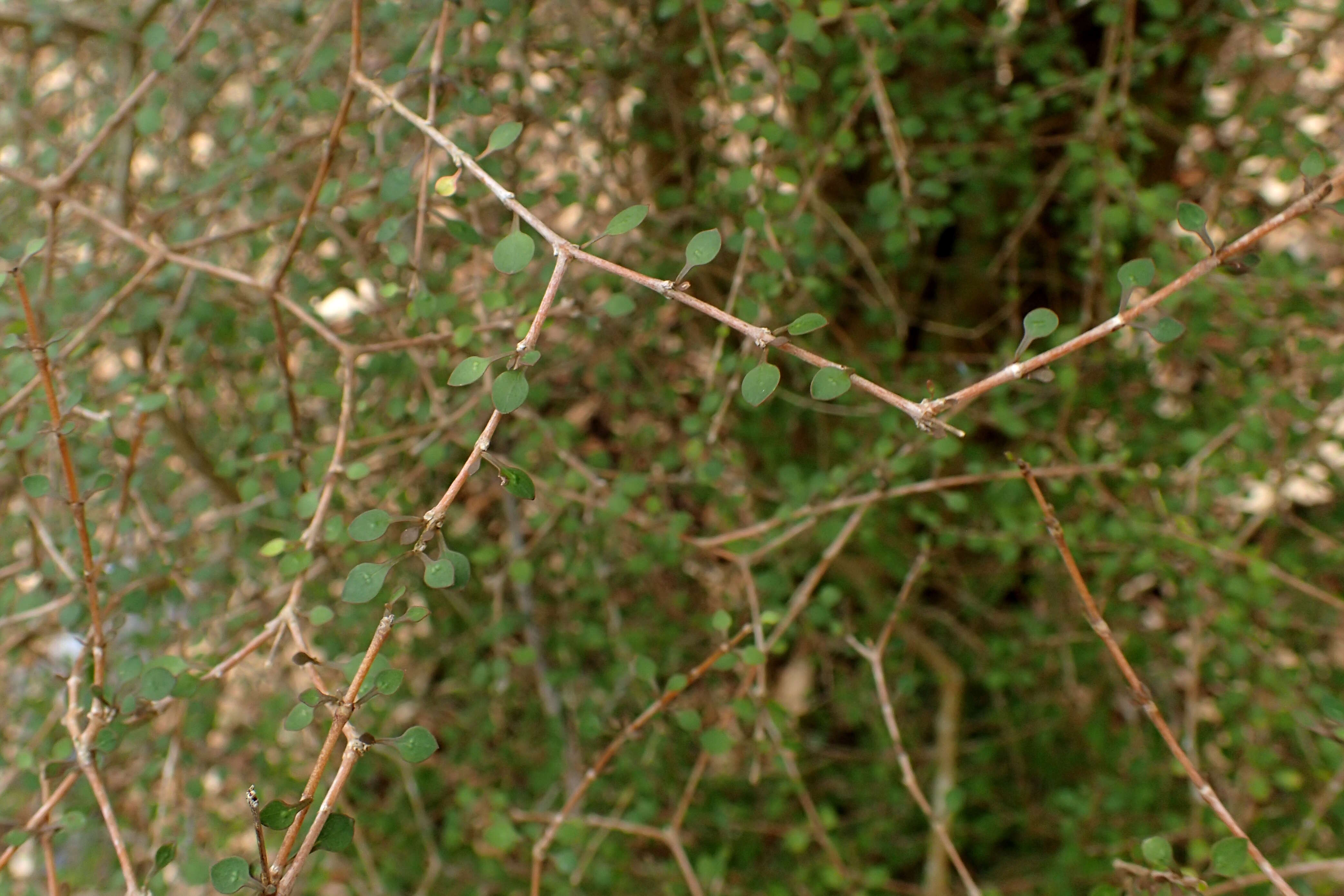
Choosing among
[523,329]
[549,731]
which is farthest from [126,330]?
[549,731]

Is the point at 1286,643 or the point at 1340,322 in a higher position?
the point at 1340,322

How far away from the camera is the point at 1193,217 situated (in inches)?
24.9

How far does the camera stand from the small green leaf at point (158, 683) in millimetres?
793

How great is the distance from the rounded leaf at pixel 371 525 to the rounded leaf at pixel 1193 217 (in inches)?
20.8

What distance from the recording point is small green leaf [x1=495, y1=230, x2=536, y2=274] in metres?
0.64

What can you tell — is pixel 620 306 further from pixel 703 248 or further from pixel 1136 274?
pixel 1136 274

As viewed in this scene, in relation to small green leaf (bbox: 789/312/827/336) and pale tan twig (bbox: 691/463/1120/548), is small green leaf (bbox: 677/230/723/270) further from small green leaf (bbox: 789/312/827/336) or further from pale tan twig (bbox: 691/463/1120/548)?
pale tan twig (bbox: 691/463/1120/548)

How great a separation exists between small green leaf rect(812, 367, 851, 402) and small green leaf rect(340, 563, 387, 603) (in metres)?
0.29

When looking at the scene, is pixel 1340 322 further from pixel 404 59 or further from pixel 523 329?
pixel 404 59

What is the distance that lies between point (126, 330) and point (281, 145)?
33 cm

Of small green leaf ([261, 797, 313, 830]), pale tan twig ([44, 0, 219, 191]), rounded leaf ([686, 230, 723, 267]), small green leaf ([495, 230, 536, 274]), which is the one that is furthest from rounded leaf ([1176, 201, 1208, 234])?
pale tan twig ([44, 0, 219, 191])

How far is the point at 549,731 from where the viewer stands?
1.52 metres

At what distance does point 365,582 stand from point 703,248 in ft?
0.97

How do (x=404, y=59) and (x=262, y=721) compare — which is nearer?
(x=404, y=59)
